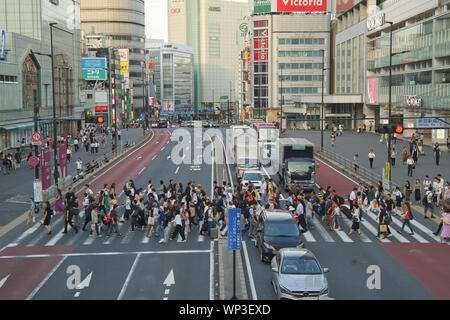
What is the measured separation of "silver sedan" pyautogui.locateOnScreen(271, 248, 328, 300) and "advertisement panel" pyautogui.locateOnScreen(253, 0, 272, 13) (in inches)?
4402

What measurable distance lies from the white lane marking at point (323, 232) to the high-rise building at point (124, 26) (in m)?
127

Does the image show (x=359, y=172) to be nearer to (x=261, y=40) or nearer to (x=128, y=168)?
(x=128, y=168)

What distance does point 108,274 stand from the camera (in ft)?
59.7

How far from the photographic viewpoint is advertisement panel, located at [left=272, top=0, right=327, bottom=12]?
395 ft

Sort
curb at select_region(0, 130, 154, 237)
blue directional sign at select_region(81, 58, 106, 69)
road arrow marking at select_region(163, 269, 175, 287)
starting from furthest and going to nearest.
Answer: blue directional sign at select_region(81, 58, 106, 69), curb at select_region(0, 130, 154, 237), road arrow marking at select_region(163, 269, 175, 287)

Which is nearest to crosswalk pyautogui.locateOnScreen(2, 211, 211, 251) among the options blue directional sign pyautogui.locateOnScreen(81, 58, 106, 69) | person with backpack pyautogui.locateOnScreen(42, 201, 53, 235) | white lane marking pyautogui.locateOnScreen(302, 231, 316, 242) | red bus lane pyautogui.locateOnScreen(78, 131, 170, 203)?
person with backpack pyautogui.locateOnScreen(42, 201, 53, 235)

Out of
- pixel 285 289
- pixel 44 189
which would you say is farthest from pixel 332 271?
pixel 44 189

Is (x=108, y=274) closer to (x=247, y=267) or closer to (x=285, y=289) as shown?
(x=247, y=267)

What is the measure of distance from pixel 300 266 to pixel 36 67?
56.1 meters

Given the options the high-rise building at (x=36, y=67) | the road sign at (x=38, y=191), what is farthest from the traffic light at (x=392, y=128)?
the high-rise building at (x=36, y=67)

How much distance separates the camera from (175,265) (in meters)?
19.2

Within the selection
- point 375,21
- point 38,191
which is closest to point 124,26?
point 375,21

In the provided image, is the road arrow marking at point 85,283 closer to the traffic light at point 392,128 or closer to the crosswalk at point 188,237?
the crosswalk at point 188,237

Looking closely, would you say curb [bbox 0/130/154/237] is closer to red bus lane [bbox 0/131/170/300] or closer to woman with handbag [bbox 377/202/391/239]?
red bus lane [bbox 0/131/170/300]
